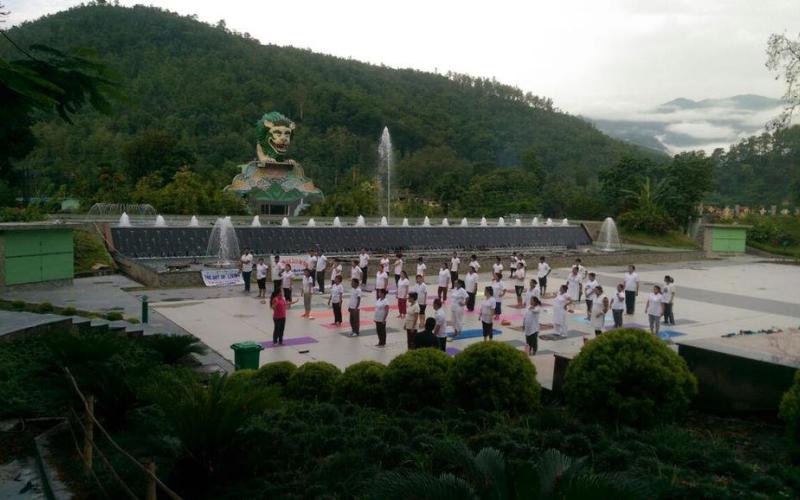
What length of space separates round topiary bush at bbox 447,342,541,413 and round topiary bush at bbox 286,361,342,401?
5.29ft

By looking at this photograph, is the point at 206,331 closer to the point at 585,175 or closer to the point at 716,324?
the point at 716,324

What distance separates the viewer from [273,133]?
1529 inches

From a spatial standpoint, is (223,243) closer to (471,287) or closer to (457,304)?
(471,287)

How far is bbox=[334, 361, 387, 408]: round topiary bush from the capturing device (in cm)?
714

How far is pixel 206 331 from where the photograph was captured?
496 inches

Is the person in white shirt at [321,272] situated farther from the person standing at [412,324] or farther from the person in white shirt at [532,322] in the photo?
the person in white shirt at [532,322]

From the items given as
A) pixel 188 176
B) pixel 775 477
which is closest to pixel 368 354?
pixel 775 477

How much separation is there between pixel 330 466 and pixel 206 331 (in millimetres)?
8274

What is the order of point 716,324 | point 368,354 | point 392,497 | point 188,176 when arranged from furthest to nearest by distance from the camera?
1. point 188,176
2. point 716,324
3. point 368,354
4. point 392,497

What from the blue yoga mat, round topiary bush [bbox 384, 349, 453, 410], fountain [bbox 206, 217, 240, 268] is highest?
fountain [bbox 206, 217, 240, 268]

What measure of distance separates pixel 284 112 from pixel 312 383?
255ft

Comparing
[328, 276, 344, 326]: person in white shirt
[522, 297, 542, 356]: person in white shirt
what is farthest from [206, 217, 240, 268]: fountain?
[522, 297, 542, 356]: person in white shirt

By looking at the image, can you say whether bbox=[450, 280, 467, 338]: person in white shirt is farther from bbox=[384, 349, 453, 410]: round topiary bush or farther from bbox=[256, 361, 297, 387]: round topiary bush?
bbox=[384, 349, 453, 410]: round topiary bush

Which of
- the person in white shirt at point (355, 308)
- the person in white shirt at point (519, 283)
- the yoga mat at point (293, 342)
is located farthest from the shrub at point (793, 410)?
the person in white shirt at point (519, 283)
